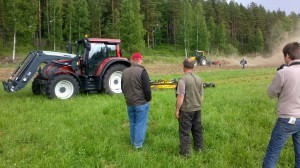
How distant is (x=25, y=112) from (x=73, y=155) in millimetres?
3835

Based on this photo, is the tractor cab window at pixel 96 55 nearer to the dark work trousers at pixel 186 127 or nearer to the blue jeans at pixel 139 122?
the blue jeans at pixel 139 122

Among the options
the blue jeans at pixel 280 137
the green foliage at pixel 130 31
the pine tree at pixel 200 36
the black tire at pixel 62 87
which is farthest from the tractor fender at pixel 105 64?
the pine tree at pixel 200 36

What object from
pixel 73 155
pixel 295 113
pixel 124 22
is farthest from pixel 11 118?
pixel 124 22

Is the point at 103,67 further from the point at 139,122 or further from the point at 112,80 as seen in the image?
the point at 139,122

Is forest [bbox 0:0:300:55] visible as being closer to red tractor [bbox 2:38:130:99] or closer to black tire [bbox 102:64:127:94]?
red tractor [bbox 2:38:130:99]

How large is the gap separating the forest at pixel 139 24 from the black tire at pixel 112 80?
25.4 metres

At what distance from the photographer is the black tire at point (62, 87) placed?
442 inches

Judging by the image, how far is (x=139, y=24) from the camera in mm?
40625

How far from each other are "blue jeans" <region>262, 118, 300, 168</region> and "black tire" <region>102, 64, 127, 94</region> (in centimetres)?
843

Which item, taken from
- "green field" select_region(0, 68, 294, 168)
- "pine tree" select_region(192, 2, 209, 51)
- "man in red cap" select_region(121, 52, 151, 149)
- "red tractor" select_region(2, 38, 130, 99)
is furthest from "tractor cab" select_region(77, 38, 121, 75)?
"pine tree" select_region(192, 2, 209, 51)

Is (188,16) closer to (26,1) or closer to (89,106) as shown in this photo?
(26,1)

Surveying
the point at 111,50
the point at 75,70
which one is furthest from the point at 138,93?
the point at 111,50

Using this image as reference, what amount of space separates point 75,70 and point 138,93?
6521 mm

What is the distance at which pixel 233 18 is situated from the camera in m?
74.5
